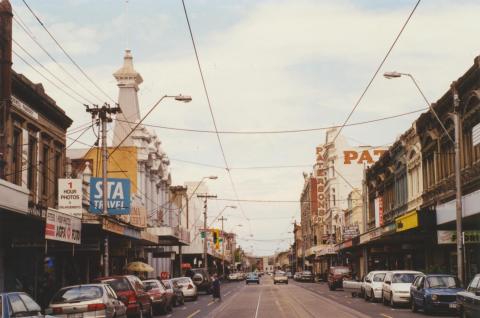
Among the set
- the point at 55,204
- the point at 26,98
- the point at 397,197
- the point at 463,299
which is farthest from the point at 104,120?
the point at 397,197

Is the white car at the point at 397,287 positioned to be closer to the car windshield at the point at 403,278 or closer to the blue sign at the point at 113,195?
the car windshield at the point at 403,278

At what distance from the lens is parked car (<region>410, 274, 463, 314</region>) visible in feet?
86.1

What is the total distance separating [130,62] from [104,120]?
3565 cm

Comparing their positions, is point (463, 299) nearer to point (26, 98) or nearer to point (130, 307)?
point (130, 307)

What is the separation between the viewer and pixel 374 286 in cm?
3675

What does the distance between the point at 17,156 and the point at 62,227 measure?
7704 mm

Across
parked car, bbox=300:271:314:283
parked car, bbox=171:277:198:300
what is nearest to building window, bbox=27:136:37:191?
parked car, bbox=171:277:198:300

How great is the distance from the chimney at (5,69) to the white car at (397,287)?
53.5 feet

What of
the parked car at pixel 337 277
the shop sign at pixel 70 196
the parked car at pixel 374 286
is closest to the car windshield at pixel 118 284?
the shop sign at pixel 70 196

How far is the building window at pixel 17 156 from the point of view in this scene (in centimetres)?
3159

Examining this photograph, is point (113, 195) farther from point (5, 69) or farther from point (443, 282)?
point (443, 282)

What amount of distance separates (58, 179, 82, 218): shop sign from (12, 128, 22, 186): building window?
245 centimetres

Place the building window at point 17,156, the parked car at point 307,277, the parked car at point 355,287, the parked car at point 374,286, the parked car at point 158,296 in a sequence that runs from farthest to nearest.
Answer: the parked car at point 307,277 < the parked car at point 355,287 < the parked car at point 374,286 < the building window at point 17,156 < the parked car at point 158,296

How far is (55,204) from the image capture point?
37.4 metres
